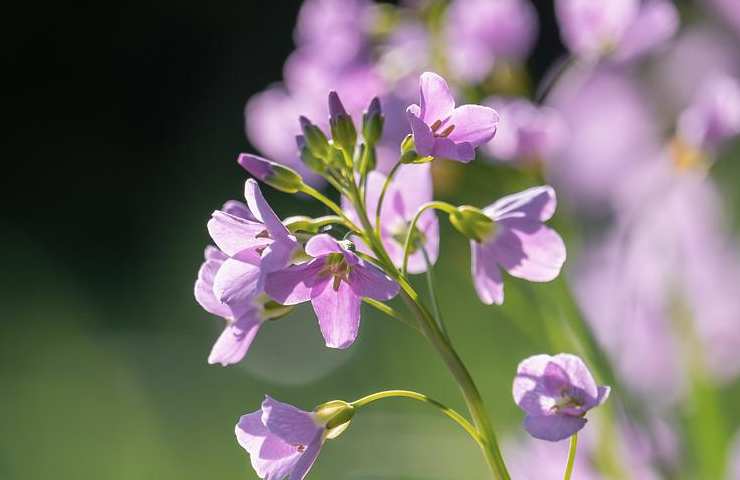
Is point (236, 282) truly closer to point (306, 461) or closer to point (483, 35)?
point (306, 461)

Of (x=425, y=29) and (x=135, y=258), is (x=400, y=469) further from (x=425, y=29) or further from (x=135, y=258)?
(x=135, y=258)

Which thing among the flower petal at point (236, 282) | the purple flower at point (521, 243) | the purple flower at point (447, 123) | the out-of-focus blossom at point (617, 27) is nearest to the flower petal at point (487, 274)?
the purple flower at point (521, 243)

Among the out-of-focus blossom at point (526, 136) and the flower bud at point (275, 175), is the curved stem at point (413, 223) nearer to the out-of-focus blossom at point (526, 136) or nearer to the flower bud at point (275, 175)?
the flower bud at point (275, 175)

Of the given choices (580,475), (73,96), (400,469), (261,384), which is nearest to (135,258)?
(261,384)

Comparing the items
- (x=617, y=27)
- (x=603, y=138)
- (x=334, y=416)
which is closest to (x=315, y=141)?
(x=334, y=416)

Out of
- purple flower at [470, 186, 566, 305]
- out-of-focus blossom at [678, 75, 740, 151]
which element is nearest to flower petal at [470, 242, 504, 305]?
purple flower at [470, 186, 566, 305]

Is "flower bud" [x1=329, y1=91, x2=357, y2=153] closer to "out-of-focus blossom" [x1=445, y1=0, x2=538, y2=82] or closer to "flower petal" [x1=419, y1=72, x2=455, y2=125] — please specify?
"flower petal" [x1=419, y1=72, x2=455, y2=125]
